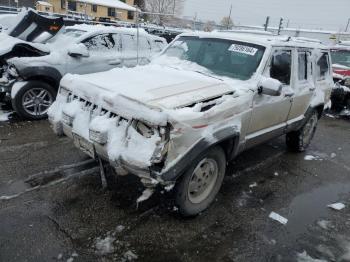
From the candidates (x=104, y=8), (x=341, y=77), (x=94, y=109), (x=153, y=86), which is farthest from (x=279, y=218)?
(x=104, y=8)

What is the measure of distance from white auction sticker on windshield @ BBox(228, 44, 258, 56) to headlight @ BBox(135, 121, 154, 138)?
2.04m

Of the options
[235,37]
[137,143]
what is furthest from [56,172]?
[235,37]

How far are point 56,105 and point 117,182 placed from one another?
4.06 ft

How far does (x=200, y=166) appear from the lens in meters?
3.60

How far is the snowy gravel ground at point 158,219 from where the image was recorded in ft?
10.5

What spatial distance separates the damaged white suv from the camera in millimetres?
3082

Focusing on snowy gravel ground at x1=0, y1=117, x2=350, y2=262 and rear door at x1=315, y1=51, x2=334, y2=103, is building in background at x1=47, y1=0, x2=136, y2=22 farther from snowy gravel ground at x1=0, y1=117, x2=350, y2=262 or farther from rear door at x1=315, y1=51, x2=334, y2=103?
snowy gravel ground at x1=0, y1=117, x2=350, y2=262

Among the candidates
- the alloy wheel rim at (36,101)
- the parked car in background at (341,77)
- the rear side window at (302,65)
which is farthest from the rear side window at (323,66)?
the alloy wheel rim at (36,101)

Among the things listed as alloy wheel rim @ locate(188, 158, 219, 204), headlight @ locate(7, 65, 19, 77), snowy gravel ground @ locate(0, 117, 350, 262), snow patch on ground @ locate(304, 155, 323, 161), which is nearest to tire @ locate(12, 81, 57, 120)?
headlight @ locate(7, 65, 19, 77)

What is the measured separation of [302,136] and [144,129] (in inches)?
156

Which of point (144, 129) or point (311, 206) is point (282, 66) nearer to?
point (311, 206)

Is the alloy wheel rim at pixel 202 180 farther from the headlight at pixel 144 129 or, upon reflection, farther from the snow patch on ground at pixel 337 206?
the snow patch on ground at pixel 337 206

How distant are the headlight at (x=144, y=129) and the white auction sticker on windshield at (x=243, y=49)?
2.04 metres

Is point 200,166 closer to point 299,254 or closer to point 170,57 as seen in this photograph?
point 299,254
